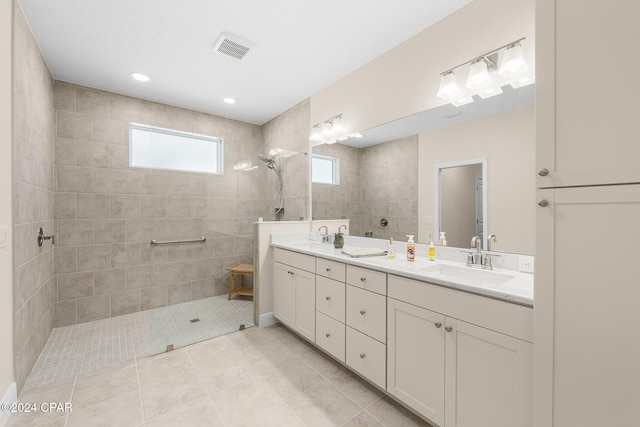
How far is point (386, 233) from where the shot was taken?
2.38 m

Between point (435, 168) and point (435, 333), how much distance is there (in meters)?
1.18

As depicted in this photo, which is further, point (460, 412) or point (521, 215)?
point (521, 215)

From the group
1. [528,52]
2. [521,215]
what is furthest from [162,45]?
[521,215]

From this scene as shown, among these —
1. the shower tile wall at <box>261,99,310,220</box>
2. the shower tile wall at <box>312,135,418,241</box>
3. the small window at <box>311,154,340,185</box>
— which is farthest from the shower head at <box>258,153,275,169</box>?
the shower tile wall at <box>312,135,418,241</box>

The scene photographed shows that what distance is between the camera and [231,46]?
226 centimetres

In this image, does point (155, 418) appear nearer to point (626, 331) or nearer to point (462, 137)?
point (626, 331)

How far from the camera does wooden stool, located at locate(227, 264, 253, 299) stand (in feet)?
11.4

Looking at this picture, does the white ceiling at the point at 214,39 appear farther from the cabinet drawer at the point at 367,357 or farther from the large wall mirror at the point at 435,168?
the cabinet drawer at the point at 367,357

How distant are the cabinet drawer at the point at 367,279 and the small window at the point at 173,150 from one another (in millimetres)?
2616

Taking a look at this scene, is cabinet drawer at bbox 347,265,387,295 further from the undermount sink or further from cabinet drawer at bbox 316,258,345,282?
the undermount sink

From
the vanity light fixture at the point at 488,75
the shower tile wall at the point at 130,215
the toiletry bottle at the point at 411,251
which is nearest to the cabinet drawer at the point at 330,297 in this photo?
A: the toiletry bottle at the point at 411,251

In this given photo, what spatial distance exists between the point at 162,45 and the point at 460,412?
3.28 meters
